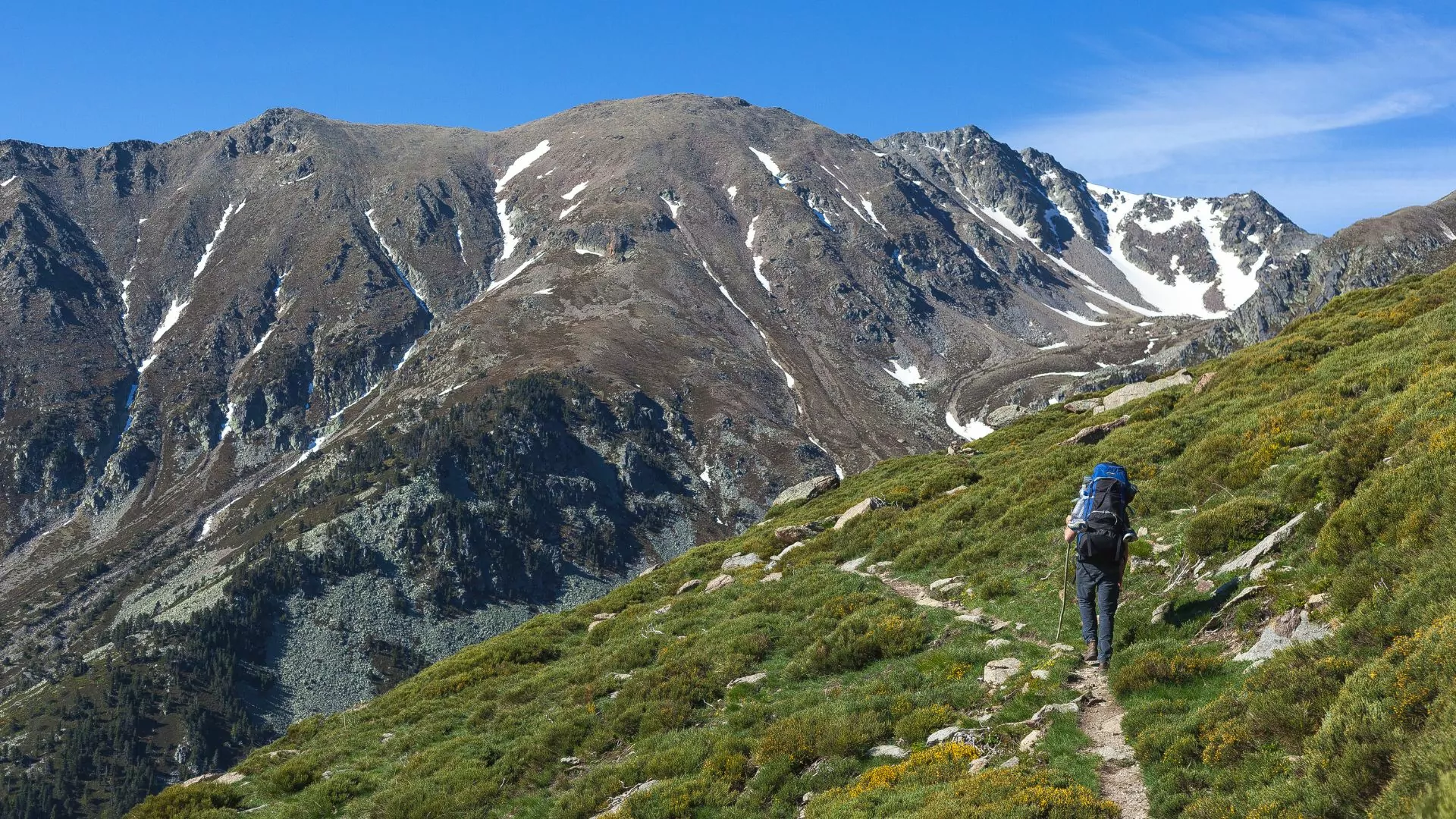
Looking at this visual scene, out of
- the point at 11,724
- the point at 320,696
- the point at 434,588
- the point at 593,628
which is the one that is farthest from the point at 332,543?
the point at 593,628

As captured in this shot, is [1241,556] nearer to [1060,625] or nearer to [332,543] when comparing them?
[1060,625]

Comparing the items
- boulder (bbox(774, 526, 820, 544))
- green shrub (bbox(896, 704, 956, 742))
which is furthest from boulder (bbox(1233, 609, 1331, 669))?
boulder (bbox(774, 526, 820, 544))

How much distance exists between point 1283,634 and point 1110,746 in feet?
10.7

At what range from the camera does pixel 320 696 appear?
163125 mm

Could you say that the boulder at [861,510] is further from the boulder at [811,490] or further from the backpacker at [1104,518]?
the boulder at [811,490]

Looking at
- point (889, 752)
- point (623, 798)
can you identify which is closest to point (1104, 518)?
point (889, 752)

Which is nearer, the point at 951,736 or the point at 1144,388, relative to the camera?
the point at 951,736

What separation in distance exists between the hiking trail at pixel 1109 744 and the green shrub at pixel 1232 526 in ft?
13.2

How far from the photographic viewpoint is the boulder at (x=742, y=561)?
35.4m

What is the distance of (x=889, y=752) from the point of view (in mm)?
14359

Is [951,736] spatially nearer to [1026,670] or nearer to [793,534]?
[1026,670]

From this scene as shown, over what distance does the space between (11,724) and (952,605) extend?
210370mm

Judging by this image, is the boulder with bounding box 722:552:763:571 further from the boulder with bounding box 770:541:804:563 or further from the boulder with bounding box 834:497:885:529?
the boulder with bounding box 834:497:885:529

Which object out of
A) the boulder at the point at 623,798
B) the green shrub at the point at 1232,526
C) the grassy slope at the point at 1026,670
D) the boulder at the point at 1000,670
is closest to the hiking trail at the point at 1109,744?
the grassy slope at the point at 1026,670
